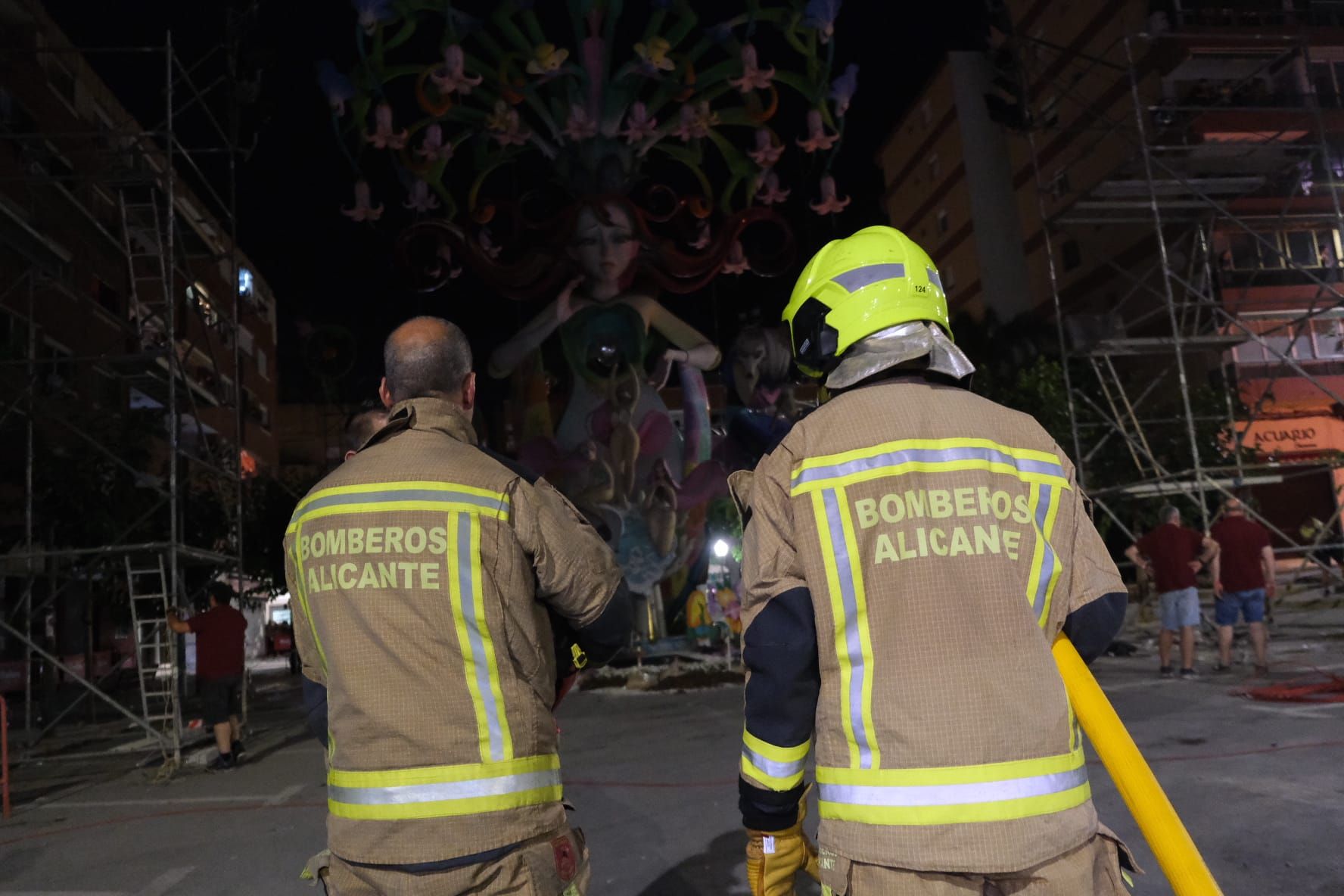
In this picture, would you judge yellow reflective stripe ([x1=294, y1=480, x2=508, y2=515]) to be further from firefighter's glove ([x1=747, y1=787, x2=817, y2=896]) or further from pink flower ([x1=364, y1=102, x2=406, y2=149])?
pink flower ([x1=364, y1=102, x2=406, y2=149])

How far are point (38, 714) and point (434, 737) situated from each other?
54.7 ft

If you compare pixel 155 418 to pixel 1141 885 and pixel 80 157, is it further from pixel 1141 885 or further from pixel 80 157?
pixel 1141 885

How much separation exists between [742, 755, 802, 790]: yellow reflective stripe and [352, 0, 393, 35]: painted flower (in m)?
15.4

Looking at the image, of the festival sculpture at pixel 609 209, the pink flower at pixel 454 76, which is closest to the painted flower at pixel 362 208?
the festival sculpture at pixel 609 209

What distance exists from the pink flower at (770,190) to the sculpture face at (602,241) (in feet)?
8.24

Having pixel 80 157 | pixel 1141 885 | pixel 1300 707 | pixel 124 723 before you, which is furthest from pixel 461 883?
pixel 80 157

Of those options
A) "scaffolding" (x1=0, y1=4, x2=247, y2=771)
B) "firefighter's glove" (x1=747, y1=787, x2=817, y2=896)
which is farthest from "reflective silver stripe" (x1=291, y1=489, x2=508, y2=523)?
"scaffolding" (x1=0, y1=4, x2=247, y2=771)

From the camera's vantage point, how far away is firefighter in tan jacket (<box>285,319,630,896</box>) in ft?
6.84

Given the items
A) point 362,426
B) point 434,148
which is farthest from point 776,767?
point 434,148

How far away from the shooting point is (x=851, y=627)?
186cm

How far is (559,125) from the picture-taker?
16.6 metres

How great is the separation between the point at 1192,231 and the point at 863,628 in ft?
49.9

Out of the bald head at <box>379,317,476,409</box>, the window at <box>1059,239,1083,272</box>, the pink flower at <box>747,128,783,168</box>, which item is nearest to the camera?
the bald head at <box>379,317,476,409</box>

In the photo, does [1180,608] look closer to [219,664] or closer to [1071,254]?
[219,664]
